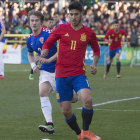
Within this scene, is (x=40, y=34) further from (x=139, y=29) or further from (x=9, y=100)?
(x=139, y=29)

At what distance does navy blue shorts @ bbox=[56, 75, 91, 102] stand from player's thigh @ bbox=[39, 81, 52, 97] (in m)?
0.88

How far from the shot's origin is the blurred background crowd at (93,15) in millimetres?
25719

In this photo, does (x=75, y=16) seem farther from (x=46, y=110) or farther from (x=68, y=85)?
(x=46, y=110)

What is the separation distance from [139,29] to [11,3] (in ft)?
35.5

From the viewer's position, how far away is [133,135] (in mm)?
6367

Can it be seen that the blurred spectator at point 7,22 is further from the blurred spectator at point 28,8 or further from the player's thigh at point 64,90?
the player's thigh at point 64,90

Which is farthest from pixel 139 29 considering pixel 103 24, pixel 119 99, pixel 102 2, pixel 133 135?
pixel 133 135

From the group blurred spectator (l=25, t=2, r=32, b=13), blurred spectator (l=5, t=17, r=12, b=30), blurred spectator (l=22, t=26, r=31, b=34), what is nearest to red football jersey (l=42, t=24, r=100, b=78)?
blurred spectator (l=22, t=26, r=31, b=34)

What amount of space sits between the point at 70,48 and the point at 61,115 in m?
2.61

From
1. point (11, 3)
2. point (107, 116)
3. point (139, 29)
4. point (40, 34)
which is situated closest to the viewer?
point (40, 34)

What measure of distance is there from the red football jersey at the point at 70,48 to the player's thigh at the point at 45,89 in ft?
2.96

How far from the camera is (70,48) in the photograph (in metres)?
5.85

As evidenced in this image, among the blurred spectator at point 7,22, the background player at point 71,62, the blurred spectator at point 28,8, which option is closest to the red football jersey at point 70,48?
the background player at point 71,62

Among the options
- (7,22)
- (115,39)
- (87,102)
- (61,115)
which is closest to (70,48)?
(87,102)
